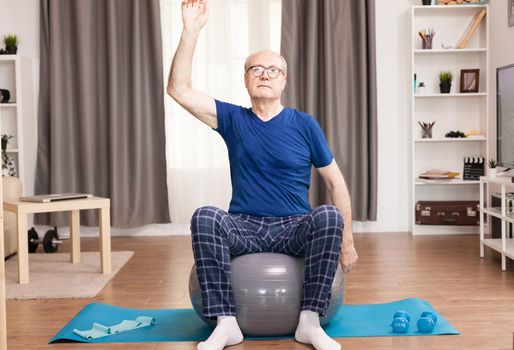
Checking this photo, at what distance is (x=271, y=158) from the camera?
111 inches

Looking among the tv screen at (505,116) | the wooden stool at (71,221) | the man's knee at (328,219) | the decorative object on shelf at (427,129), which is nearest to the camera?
the man's knee at (328,219)

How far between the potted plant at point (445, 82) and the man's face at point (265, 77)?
2.81 m

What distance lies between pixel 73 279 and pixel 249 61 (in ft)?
5.63

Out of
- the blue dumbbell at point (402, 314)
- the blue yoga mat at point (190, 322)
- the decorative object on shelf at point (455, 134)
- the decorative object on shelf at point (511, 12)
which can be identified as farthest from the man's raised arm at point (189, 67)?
the decorative object on shelf at point (455, 134)

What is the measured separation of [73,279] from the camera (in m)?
3.88

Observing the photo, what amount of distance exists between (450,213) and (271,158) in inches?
111

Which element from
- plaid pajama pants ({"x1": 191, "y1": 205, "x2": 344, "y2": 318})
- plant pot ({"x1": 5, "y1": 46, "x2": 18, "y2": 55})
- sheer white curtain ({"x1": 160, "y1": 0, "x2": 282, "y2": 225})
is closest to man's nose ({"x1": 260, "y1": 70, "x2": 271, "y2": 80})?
plaid pajama pants ({"x1": 191, "y1": 205, "x2": 344, "y2": 318})

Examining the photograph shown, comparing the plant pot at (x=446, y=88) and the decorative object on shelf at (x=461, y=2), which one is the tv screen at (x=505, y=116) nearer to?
the plant pot at (x=446, y=88)

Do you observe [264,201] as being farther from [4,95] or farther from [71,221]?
[4,95]

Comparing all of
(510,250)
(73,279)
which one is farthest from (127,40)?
(510,250)

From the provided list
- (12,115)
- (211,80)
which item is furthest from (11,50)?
(211,80)

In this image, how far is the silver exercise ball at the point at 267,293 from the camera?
8.66 feet

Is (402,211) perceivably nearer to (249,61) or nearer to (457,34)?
(457,34)

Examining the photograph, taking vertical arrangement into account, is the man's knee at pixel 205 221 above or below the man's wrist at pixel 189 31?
below
